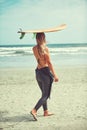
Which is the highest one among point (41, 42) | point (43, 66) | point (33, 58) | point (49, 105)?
point (41, 42)

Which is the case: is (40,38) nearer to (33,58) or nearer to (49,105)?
(49,105)

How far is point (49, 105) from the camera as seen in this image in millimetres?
7383

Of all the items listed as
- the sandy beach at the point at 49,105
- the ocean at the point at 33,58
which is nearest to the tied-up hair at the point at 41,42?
the sandy beach at the point at 49,105

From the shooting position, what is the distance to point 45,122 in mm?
5918

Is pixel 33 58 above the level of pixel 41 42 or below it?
below

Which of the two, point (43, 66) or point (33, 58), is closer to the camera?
point (43, 66)

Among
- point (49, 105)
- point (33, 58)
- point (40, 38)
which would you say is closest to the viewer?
point (40, 38)

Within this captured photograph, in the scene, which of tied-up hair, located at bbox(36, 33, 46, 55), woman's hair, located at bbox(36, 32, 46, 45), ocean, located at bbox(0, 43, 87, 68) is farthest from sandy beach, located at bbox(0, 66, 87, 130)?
ocean, located at bbox(0, 43, 87, 68)

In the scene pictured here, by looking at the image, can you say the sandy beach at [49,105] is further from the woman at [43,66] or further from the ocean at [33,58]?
the ocean at [33,58]

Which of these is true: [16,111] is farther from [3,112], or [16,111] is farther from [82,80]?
[82,80]

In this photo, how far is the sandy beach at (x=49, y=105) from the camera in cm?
576

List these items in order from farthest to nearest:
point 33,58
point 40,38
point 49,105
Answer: point 33,58, point 49,105, point 40,38

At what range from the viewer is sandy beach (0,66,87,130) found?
576 centimetres

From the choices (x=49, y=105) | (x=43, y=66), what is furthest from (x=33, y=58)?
(x=43, y=66)
